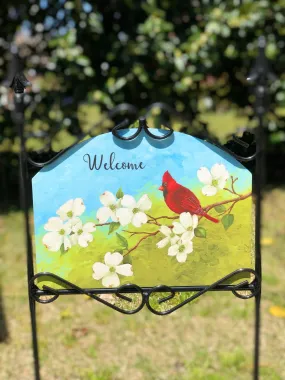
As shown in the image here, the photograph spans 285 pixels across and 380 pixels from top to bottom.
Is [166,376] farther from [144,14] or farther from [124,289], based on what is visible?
[144,14]

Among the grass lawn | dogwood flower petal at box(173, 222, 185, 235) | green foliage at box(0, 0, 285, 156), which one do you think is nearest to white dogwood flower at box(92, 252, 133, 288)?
dogwood flower petal at box(173, 222, 185, 235)

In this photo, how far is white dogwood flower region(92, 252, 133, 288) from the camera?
69.3 inches

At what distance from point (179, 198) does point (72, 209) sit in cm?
37

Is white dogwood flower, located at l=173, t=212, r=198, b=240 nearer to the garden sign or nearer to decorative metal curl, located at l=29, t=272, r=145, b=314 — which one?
the garden sign

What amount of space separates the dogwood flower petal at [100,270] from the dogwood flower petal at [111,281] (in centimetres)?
2

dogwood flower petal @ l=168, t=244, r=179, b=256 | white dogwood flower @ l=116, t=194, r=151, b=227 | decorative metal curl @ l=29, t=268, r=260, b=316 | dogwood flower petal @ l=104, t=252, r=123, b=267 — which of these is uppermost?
white dogwood flower @ l=116, t=194, r=151, b=227

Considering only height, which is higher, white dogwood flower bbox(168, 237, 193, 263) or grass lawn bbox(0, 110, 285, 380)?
white dogwood flower bbox(168, 237, 193, 263)

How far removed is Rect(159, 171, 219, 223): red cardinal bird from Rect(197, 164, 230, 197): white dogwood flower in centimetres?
6

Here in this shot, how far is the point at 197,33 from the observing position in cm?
444

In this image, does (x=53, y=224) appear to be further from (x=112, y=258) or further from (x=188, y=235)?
(x=188, y=235)

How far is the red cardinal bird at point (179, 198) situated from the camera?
1732 mm

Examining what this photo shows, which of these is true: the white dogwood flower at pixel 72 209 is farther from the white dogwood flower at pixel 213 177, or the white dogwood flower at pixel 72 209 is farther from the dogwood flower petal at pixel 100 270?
the white dogwood flower at pixel 213 177

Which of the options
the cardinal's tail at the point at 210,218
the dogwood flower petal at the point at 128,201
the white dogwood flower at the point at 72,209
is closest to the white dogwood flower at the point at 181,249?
the cardinal's tail at the point at 210,218

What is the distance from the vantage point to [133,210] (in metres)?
1.75
